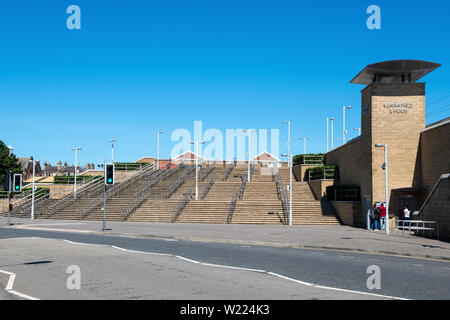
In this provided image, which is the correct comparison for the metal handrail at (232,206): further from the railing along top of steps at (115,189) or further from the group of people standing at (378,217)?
the railing along top of steps at (115,189)

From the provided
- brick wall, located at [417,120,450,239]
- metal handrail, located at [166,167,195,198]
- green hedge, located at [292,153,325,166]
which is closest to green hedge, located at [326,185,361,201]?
brick wall, located at [417,120,450,239]

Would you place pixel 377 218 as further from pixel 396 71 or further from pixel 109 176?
pixel 109 176

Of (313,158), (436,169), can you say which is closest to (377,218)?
(436,169)

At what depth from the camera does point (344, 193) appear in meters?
35.9

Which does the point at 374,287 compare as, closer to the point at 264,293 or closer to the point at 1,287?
the point at 264,293

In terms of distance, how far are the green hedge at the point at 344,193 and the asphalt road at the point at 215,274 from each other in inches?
717

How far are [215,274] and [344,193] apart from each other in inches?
1053

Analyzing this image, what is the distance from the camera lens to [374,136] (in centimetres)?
3203

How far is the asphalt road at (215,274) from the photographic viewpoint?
8789mm

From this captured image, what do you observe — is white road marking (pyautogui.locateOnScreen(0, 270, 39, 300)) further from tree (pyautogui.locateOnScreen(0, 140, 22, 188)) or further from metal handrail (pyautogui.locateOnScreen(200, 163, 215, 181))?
tree (pyautogui.locateOnScreen(0, 140, 22, 188))

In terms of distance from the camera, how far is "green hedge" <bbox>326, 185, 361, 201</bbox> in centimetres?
3453

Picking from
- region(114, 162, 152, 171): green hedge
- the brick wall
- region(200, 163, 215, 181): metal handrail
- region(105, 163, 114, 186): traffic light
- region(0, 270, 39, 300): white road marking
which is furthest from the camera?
region(114, 162, 152, 171): green hedge

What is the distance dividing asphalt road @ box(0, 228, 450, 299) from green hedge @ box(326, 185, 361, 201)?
59.7 feet
